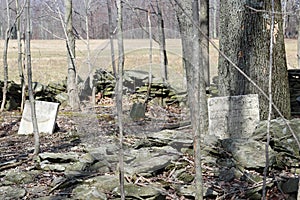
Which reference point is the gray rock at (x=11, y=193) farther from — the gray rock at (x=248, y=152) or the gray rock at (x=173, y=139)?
the gray rock at (x=248, y=152)

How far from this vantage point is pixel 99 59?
7.62m

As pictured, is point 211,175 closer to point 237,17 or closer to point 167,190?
point 167,190

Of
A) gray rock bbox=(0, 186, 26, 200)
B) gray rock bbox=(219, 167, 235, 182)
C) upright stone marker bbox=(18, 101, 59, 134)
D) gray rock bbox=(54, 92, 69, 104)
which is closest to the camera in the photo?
gray rock bbox=(0, 186, 26, 200)

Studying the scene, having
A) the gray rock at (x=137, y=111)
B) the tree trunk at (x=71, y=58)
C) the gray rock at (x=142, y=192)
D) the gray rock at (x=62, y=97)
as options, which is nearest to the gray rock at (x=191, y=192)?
the gray rock at (x=142, y=192)

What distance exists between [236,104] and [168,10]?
7810 mm

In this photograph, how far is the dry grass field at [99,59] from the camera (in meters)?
7.13

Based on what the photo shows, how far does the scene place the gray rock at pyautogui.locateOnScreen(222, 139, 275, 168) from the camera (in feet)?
12.1

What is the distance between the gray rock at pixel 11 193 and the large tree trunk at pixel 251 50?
2.86 meters

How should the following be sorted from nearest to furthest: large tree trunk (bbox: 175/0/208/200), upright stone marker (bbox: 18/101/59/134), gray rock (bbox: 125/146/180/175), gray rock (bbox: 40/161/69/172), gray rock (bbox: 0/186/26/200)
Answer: large tree trunk (bbox: 175/0/208/200) < gray rock (bbox: 0/186/26/200) < gray rock (bbox: 125/146/180/175) < gray rock (bbox: 40/161/69/172) < upright stone marker (bbox: 18/101/59/134)

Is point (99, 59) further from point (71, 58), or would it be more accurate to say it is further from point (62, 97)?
point (62, 97)

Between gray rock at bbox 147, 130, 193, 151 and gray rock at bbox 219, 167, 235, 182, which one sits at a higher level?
gray rock at bbox 147, 130, 193, 151

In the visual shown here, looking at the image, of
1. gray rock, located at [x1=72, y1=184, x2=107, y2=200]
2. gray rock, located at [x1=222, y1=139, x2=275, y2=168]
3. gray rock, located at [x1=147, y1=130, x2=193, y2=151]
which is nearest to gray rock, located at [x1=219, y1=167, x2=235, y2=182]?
gray rock, located at [x1=222, y1=139, x2=275, y2=168]

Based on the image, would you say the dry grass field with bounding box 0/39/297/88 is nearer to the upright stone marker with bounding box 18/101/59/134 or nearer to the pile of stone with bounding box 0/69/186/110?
the pile of stone with bounding box 0/69/186/110

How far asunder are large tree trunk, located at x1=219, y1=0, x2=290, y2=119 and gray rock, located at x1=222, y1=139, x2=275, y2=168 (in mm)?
1014
